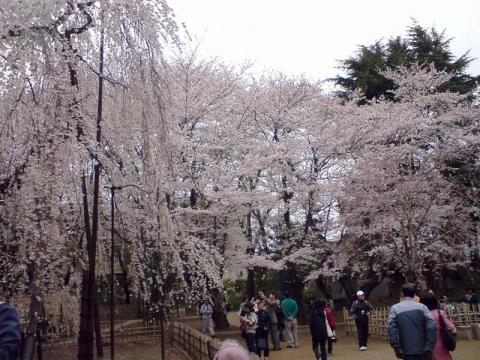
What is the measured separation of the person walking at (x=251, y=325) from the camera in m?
10.8

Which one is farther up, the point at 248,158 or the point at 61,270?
the point at 248,158

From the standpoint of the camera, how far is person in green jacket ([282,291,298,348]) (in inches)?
503

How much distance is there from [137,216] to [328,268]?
11413 mm

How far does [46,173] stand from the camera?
6.79m

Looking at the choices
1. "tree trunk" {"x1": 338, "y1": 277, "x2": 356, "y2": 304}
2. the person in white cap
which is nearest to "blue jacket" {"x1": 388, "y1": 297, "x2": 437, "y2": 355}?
the person in white cap

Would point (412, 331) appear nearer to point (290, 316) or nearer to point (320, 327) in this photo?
point (320, 327)

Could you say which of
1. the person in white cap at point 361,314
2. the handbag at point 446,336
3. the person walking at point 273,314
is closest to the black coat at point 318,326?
the person in white cap at point 361,314

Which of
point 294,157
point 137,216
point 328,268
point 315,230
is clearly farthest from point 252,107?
point 137,216

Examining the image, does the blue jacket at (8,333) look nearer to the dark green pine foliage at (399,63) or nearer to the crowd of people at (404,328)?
the crowd of people at (404,328)

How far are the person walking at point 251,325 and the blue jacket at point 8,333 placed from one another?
7.71 metres

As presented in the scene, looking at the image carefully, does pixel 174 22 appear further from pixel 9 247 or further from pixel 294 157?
pixel 294 157

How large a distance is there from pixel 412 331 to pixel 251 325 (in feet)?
20.4

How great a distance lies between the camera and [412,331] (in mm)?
4922

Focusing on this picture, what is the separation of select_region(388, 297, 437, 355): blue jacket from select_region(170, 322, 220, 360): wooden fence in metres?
2.90
